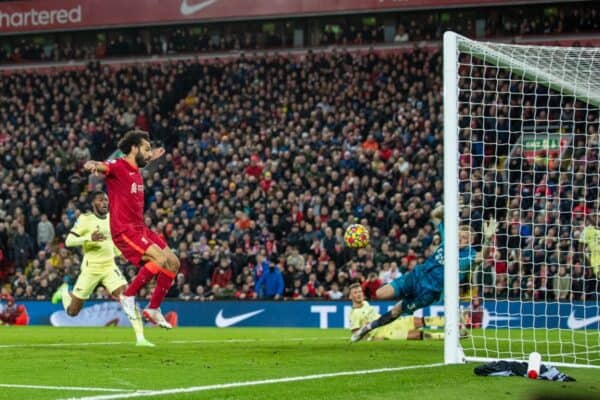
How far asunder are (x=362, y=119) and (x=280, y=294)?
7.91 metres

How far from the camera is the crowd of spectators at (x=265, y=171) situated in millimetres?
26031

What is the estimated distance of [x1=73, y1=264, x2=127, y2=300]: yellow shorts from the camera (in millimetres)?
16625

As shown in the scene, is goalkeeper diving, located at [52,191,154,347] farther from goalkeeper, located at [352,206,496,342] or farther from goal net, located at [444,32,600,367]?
goal net, located at [444,32,600,367]

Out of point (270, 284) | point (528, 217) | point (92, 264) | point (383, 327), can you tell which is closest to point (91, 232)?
point (92, 264)

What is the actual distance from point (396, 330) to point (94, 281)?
4.90 metres

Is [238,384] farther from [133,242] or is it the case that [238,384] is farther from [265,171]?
[265,171]

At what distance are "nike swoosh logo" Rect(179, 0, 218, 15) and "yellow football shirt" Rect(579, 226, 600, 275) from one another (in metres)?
23.9

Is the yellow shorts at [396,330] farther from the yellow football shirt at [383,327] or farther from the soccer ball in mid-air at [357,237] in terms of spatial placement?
the soccer ball in mid-air at [357,237]

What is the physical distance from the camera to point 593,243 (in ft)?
62.0

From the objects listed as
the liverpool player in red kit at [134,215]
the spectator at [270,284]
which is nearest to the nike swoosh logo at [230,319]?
the spectator at [270,284]

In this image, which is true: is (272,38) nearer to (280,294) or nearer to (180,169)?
(180,169)

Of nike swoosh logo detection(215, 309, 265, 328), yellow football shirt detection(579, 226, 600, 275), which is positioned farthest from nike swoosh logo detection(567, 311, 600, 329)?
nike swoosh logo detection(215, 309, 265, 328)

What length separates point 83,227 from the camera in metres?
16.9

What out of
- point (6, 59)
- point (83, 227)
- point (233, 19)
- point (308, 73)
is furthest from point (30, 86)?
point (83, 227)
